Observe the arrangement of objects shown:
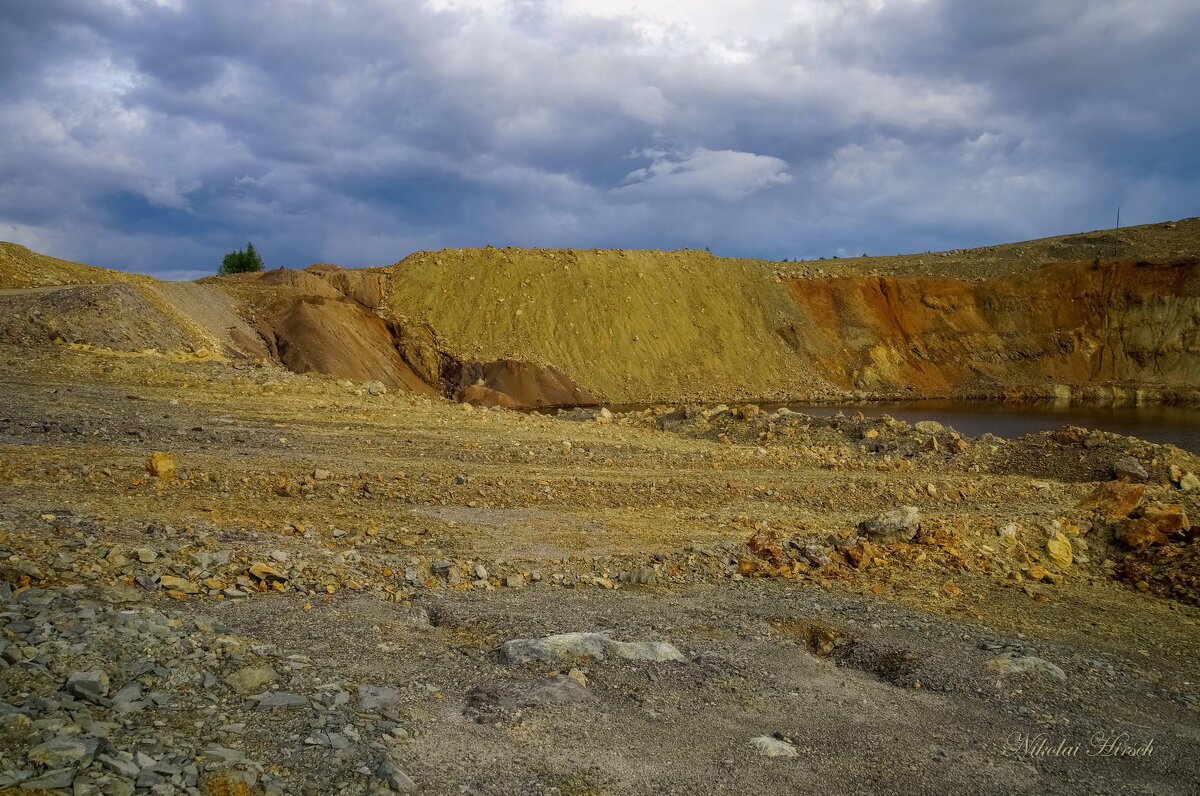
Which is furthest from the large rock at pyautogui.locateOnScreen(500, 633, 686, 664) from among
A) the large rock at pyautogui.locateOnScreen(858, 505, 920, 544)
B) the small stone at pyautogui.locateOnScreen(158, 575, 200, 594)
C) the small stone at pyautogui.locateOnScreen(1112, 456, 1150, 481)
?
the small stone at pyautogui.locateOnScreen(1112, 456, 1150, 481)

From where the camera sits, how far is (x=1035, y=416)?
34.2 meters

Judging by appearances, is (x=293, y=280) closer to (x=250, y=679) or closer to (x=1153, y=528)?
(x=1153, y=528)

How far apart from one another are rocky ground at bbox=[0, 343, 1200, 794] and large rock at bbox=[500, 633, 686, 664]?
30mm

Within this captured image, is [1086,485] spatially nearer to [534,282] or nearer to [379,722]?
[379,722]

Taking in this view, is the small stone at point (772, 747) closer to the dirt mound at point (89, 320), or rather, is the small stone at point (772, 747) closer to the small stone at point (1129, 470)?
the small stone at point (1129, 470)

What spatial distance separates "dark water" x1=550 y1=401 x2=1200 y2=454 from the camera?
2805cm

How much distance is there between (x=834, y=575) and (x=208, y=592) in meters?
6.02

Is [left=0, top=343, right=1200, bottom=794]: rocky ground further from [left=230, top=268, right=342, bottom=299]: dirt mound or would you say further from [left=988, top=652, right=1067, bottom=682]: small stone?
[left=230, top=268, right=342, bottom=299]: dirt mound

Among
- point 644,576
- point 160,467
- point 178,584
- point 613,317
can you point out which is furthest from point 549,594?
point 613,317

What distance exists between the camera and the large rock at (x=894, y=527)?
1000 cm

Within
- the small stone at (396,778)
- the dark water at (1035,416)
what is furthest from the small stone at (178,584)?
the dark water at (1035,416)

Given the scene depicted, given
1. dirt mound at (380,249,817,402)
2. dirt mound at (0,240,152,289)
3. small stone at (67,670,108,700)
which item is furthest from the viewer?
dirt mound at (380,249,817,402)

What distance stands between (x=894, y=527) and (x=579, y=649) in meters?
5.60

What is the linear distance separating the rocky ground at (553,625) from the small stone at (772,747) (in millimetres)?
24
